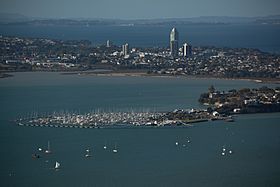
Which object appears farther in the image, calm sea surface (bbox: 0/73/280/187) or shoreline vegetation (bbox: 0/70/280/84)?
shoreline vegetation (bbox: 0/70/280/84)

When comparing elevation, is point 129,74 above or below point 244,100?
below

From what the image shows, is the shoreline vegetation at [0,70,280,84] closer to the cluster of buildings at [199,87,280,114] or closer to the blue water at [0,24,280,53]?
the cluster of buildings at [199,87,280,114]

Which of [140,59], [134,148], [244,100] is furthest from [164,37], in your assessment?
[134,148]

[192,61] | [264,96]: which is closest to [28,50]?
[192,61]

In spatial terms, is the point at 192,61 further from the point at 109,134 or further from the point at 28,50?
the point at 109,134

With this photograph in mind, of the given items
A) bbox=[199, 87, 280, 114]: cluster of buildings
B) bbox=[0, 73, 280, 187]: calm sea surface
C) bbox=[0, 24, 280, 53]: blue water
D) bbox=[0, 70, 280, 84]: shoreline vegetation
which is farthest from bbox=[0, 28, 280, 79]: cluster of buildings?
bbox=[0, 73, 280, 187]: calm sea surface

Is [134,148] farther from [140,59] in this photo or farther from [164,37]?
[164,37]
